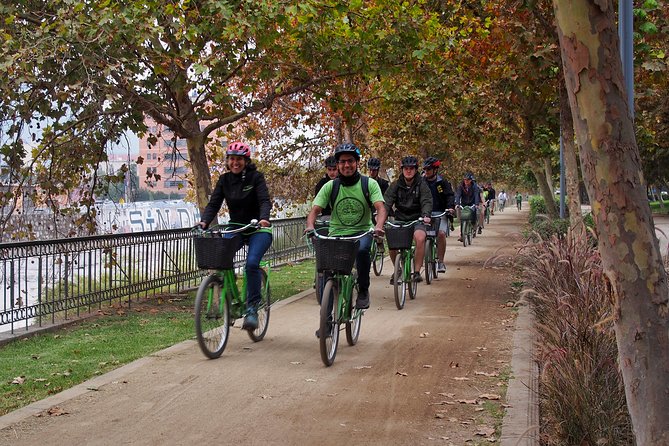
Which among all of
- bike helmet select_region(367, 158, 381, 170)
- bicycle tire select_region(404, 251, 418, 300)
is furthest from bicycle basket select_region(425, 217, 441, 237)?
bicycle tire select_region(404, 251, 418, 300)

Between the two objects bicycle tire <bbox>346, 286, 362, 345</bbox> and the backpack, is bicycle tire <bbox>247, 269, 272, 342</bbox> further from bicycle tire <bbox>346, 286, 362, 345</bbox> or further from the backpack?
the backpack

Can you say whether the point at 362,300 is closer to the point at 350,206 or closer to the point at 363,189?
the point at 350,206

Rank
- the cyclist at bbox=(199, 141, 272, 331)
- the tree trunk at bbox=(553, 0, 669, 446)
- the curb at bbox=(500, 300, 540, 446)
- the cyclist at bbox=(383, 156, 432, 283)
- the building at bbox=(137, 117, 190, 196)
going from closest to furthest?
the tree trunk at bbox=(553, 0, 669, 446), the curb at bbox=(500, 300, 540, 446), the cyclist at bbox=(199, 141, 272, 331), the cyclist at bbox=(383, 156, 432, 283), the building at bbox=(137, 117, 190, 196)

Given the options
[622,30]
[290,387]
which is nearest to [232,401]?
[290,387]

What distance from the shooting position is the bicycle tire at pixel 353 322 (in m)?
8.70

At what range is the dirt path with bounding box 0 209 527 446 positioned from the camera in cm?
572

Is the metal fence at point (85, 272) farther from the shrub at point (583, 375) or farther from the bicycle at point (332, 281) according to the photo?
the shrub at point (583, 375)

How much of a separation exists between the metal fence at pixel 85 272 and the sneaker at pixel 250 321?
9.82 feet

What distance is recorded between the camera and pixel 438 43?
13164 millimetres

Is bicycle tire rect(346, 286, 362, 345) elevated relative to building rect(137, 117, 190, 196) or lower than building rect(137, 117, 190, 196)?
lower

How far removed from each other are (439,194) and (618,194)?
466 inches

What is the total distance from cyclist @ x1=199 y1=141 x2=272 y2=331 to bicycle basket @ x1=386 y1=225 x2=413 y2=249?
3.09 m

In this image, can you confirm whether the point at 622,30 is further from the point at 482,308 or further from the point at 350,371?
the point at 482,308

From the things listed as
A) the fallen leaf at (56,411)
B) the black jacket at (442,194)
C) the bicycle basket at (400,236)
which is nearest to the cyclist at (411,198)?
the bicycle basket at (400,236)
